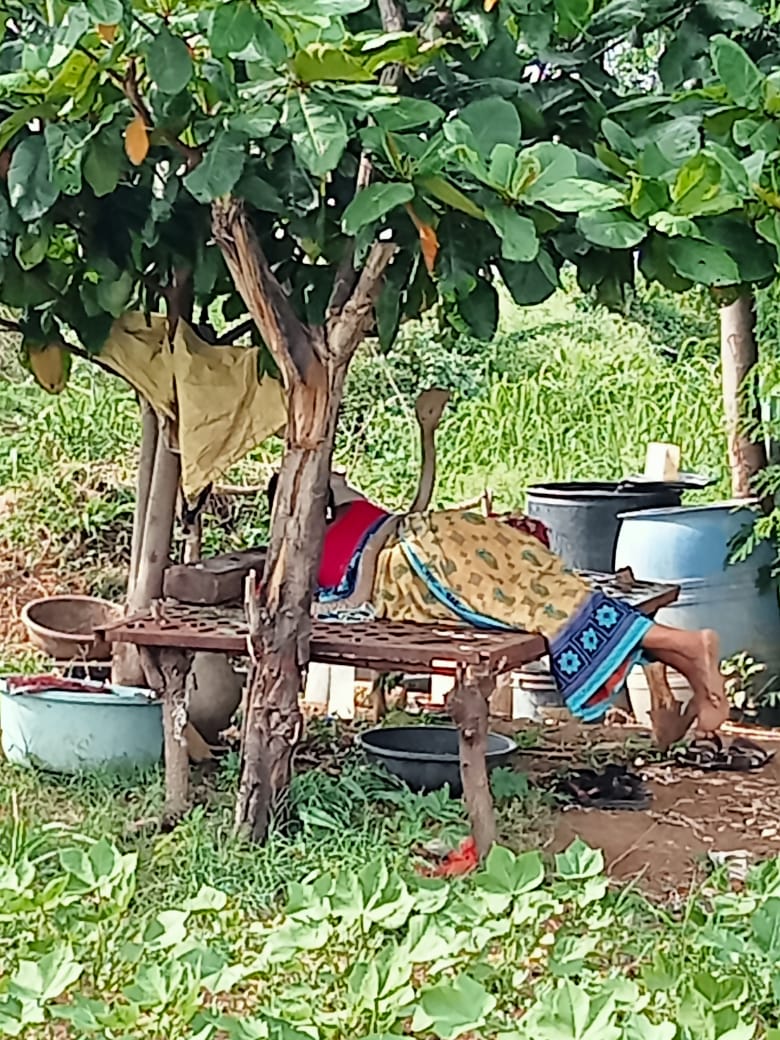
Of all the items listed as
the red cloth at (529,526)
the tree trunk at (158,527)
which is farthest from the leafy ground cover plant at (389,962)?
the red cloth at (529,526)

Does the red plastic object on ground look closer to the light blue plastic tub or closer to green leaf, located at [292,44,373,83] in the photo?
the light blue plastic tub

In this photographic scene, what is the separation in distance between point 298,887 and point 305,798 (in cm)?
96

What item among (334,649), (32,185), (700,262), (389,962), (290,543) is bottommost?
(389,962)

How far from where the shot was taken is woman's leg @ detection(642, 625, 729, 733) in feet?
10.5

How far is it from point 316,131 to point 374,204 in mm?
128

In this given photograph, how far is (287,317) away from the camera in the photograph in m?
2.78

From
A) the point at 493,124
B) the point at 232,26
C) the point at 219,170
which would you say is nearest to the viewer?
the point at 232,26

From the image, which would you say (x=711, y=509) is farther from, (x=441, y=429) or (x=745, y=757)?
(x=441, y=429)

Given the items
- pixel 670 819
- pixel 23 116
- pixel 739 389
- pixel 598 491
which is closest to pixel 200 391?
pixel 23 116

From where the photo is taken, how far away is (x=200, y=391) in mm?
3328

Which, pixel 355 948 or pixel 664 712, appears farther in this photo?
pixel 664 712

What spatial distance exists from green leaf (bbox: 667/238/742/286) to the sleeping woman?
1.25 m

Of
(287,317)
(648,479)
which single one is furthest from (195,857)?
(648,479)

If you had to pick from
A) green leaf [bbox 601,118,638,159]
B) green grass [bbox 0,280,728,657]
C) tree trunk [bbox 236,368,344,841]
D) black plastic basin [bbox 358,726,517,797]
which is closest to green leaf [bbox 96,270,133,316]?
tree trunk [bbox 236,368,344,841]
